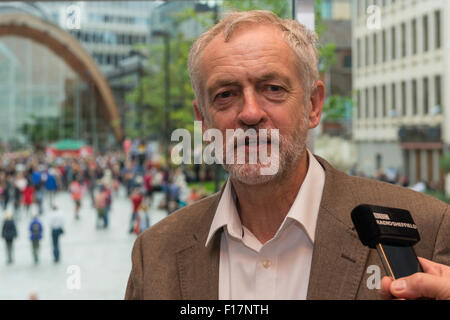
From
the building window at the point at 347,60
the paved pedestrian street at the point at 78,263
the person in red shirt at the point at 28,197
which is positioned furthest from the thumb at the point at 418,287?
the person in red shirt at the point at 28,197

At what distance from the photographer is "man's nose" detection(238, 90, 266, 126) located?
5.21 feet

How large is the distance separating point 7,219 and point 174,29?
633 centimetres

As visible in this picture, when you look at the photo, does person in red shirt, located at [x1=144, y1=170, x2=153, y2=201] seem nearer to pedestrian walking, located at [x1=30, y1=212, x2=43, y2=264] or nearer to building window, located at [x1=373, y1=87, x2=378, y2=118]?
pedestrian walking, located at [x1=30, y1=212, x2=43, y2=264]

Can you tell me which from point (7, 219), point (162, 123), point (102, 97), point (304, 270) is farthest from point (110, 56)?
point (304, 270)

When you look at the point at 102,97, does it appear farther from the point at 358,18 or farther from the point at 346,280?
the point at 346,280

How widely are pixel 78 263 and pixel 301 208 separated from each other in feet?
31.4

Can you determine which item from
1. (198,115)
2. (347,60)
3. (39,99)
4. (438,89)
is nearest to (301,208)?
(198,115)

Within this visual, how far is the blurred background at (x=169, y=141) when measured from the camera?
8.73 meters

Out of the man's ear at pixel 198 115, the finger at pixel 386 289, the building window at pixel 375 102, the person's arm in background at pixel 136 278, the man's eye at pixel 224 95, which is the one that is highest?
the building window at pixel 375 102

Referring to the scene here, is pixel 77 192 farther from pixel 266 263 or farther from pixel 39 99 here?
pixel 39 99

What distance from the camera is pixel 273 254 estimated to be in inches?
66.5

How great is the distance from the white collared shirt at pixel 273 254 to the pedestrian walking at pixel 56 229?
10537 mm

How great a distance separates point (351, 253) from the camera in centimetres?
158

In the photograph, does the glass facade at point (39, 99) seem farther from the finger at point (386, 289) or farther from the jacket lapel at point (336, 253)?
the finger at point (386, 289)
